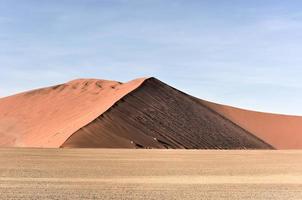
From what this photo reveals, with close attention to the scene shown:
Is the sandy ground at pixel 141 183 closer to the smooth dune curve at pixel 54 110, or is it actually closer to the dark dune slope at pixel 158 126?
the dark dune slope at pixel 158 126

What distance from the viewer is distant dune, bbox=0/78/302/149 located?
203 ft

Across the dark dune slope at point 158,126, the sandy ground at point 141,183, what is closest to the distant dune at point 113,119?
the dark dune slope at point 158,126

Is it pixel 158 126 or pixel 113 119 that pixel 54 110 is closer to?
pixel 158 126

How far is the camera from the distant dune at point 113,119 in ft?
203

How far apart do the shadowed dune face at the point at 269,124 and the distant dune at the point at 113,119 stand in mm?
24065

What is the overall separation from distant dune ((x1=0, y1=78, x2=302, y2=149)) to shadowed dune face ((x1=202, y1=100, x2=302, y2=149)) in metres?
24.1

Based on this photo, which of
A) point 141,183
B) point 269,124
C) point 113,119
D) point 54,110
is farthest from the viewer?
point 269,124

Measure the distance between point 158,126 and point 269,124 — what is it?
60751mm

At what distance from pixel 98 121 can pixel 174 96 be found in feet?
89.2

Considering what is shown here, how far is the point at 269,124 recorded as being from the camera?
127125 mm

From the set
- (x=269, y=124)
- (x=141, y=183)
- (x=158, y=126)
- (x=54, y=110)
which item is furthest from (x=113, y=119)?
(x=269, y=124)

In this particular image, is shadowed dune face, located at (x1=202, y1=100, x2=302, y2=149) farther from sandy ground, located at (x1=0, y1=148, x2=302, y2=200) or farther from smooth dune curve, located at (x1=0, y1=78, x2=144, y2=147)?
sandy ground, located at (x1=0, y1=148, x2=302, y2=200)

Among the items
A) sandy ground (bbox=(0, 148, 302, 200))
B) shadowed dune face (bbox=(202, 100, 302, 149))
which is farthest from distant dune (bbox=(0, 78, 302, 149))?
sandy ground (bbox=(0, 148, 302, 200))

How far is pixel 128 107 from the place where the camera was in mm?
73625
